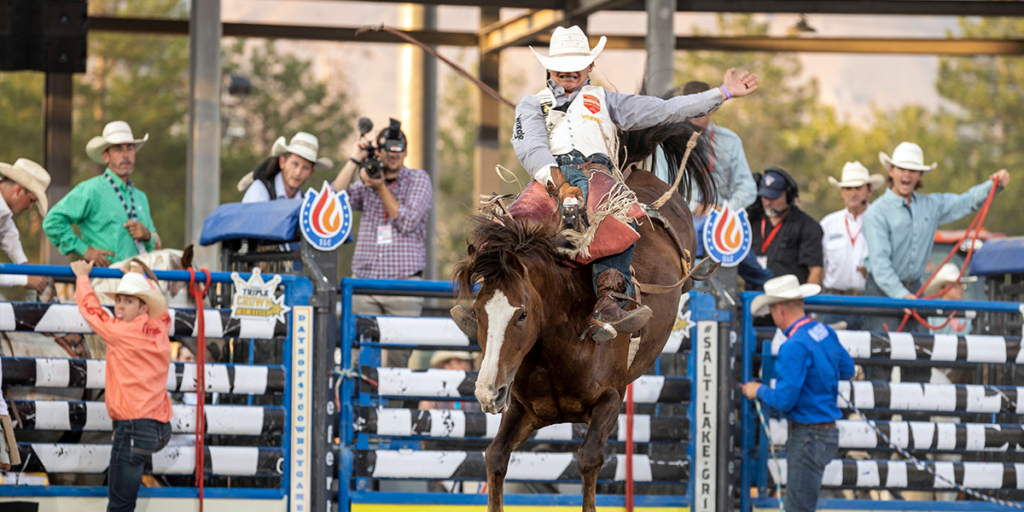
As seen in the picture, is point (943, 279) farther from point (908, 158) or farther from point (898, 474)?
point (898, 474)

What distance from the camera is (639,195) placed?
18.7 ft

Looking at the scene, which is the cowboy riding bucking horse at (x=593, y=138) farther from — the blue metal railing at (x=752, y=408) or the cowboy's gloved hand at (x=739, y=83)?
the blue metal railing at (x=752, y=408)

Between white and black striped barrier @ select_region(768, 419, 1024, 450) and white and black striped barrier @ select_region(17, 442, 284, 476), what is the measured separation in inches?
124

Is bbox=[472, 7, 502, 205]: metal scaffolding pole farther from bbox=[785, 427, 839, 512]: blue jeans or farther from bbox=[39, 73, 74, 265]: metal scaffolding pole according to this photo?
bbox=[785, 427, 839, 512]: blue jeans

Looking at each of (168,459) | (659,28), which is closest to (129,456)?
(168,459)

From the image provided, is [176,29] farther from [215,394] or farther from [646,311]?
[646,311]

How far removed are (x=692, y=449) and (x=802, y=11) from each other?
740 cm

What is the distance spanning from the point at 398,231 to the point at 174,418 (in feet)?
6.43

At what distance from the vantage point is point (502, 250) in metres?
4.53

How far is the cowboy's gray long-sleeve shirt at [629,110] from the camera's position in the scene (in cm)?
512

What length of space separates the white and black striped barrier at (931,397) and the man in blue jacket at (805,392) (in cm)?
26

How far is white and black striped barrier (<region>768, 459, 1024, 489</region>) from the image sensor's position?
702 centimetres

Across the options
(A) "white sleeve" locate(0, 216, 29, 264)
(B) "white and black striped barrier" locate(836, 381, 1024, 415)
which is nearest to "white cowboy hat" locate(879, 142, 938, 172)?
(B) "white and black striped barrier" locate(836, 381, 1024, 415)

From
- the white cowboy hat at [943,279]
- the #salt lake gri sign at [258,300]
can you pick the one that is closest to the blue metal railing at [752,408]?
the white cowboy hat at [943,279]
